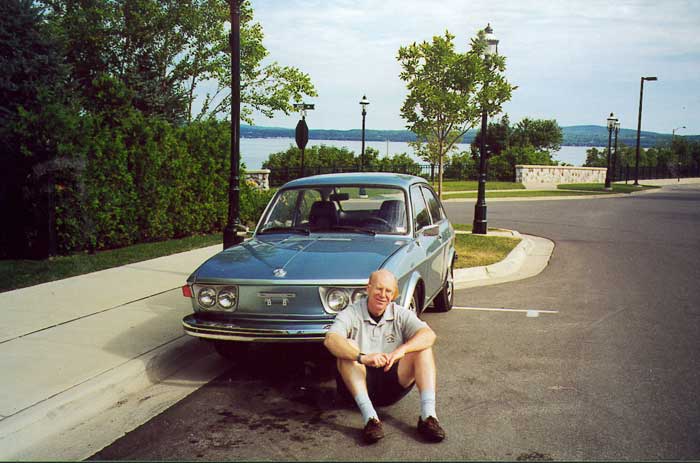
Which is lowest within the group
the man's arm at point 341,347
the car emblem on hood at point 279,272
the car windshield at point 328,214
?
the man's arm at point 341,347

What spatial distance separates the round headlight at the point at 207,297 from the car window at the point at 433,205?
3.14 metres

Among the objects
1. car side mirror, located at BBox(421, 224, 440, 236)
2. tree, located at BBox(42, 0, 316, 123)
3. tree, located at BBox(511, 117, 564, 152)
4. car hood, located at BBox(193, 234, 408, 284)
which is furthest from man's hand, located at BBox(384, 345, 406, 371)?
tree, located at BBox(511, 117, 564, 152)

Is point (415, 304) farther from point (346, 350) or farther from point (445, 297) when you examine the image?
point (445, 297)

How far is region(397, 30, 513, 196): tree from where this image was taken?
15453mm

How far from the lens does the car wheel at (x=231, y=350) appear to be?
5906 millimetres

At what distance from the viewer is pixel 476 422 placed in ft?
15.1

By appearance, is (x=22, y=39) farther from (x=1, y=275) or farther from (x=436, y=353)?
(x=436, y=353)

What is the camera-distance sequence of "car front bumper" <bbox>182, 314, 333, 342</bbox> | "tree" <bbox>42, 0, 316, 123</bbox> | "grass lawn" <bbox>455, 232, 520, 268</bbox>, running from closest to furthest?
1. "car front bumper" <bbox>182, 314, 333, 342</bbox>
2. "grass lawn" <bbox>455, 232, 520, 268</bbox>
3. "tree" <bbox>42, 0, 316, 123</bbox>

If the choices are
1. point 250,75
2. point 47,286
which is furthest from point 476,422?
point 250,75

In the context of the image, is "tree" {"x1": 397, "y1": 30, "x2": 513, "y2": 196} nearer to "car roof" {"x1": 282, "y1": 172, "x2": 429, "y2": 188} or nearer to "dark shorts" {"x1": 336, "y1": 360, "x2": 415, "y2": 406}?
"car roof" {"x1": 282, "y1": 172, "x2": 429, "y2": 188}

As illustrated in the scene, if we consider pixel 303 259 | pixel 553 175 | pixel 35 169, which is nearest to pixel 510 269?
pixel 303 259

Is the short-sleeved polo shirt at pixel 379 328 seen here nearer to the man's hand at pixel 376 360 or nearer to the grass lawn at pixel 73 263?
the man's hand at pixel 376 360

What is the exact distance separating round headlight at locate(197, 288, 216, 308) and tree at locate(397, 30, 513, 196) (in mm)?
11006

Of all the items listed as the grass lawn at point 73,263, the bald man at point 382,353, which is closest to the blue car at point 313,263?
the bald man at point 382,353
